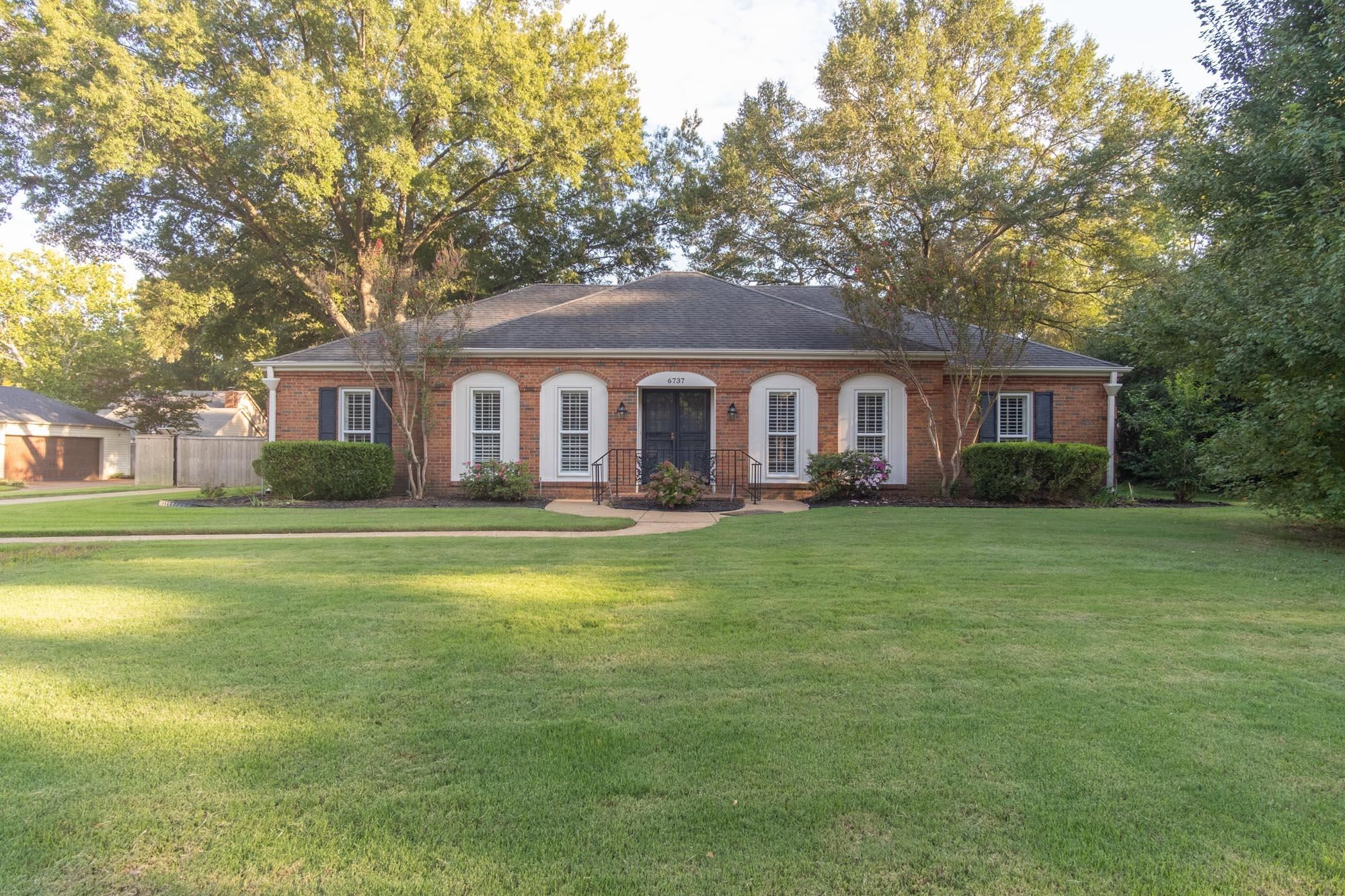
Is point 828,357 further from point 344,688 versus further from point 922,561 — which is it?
point 344,688

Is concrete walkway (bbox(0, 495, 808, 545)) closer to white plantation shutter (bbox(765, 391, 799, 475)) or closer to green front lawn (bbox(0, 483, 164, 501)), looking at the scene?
white plantation shutter (bbox(765, 391, 799, 475))

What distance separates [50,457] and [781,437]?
30.2 m

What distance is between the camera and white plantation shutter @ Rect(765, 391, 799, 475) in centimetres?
1457

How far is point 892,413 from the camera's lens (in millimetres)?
14633

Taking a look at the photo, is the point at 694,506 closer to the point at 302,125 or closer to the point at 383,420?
the point at 383,420

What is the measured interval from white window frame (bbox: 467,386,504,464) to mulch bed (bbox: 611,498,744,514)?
122 inches

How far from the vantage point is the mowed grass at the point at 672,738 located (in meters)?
2.00

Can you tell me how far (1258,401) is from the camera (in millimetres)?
8523

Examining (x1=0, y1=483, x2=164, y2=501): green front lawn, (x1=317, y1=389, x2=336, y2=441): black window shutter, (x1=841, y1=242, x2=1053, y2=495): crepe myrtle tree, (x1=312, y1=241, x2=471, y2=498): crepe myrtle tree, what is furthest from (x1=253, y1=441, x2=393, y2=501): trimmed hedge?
(x1=841, y1=242, x2=1053, y2=495): crepe myrtle tree

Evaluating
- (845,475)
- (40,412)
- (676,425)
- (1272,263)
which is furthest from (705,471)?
(40,412)

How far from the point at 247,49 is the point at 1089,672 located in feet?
80.5

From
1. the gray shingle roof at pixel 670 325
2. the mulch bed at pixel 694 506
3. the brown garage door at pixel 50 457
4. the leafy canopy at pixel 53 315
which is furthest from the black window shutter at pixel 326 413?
the leafy canopy at pixel 53 315

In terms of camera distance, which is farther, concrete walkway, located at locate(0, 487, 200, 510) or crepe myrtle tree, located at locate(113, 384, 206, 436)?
crepe myrtle tree, located at locate(113, 384, 206, 436)

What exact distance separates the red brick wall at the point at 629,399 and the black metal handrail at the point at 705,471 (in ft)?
0.67
